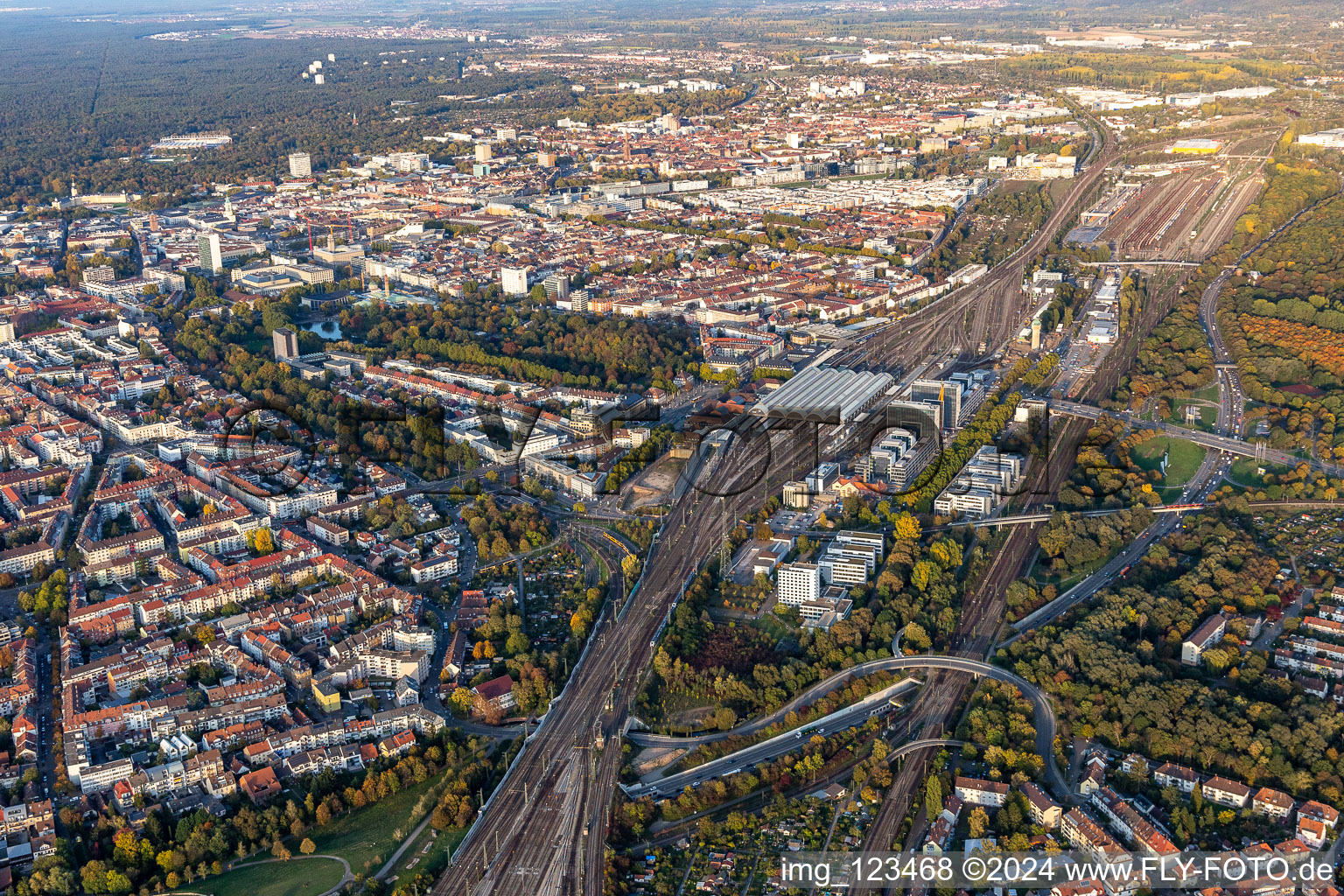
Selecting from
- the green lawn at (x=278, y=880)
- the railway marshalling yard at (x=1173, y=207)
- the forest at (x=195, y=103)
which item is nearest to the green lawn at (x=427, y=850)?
the green lawn at (x=278, y=880)

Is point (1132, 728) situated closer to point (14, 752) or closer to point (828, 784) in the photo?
point (828, 784)

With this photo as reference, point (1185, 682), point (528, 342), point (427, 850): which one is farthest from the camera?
point (528, 342)

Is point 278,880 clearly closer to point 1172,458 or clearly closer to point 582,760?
point 582,760

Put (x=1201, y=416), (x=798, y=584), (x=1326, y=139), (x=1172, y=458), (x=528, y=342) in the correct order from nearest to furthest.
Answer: (x=798, y=584) → (x=1172, y=458) → (x=1201, y=416) → (x=528, y=342) → (x=1326, y=139)

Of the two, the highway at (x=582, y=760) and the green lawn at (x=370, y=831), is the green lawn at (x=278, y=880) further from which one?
the highway at (x=582, y=760)

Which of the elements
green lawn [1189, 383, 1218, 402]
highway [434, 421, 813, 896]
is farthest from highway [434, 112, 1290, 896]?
green lawn [1189, 383, 1218, 402]

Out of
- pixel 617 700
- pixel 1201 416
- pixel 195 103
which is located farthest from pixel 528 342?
pixel 195 103

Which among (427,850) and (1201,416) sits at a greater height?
(1201,416)

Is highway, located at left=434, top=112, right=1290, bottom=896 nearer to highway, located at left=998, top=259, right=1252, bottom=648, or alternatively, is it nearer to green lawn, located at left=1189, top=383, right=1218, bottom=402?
highway, located at left=998, top=259, right=1252, bottom=648
